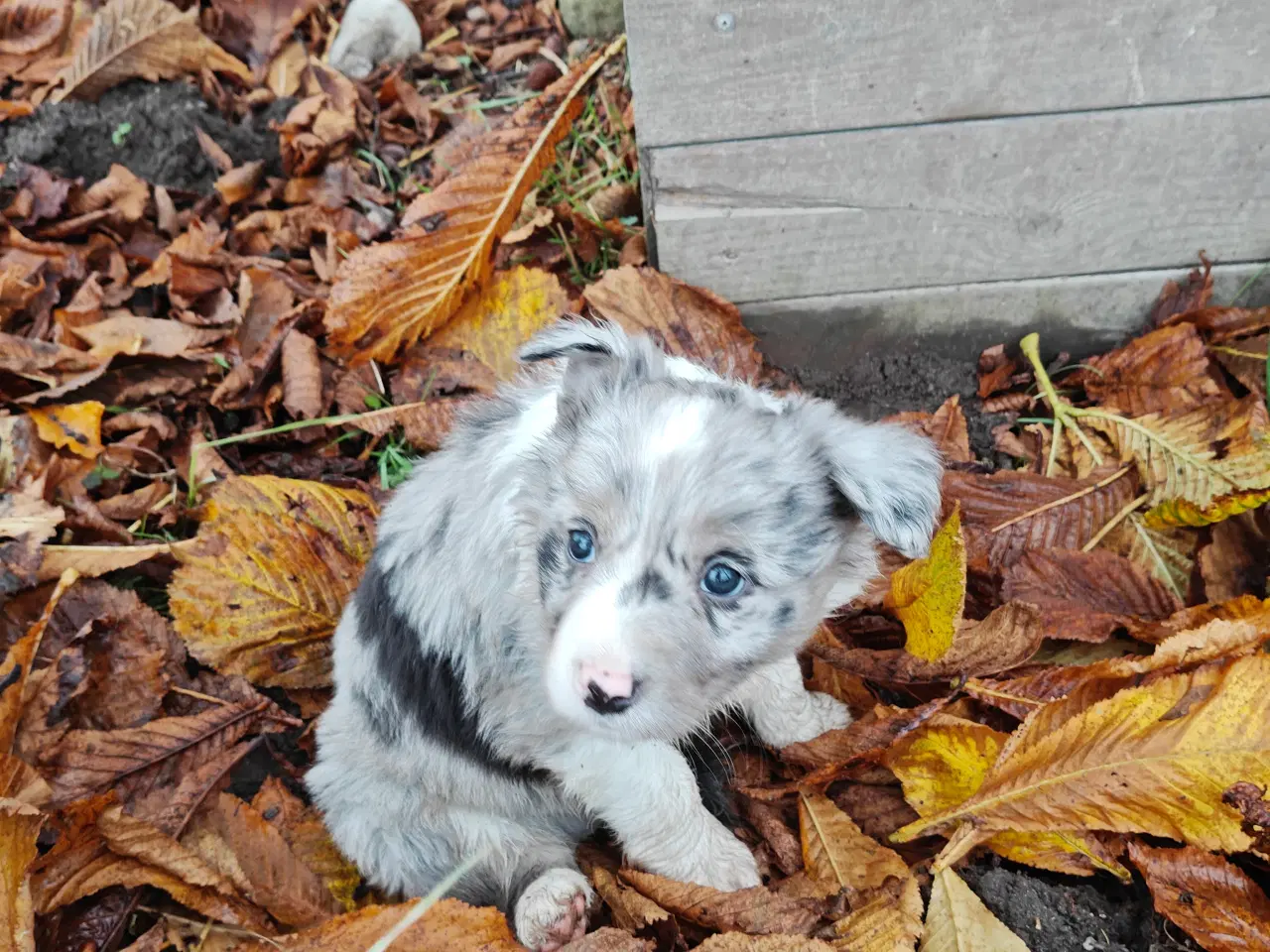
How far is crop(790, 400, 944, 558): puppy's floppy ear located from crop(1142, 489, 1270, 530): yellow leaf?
4.28 ft

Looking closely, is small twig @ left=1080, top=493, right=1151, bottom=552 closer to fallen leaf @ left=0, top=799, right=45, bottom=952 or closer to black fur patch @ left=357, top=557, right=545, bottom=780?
black fur patch @ left=357, top=557, right=545, bottom=780

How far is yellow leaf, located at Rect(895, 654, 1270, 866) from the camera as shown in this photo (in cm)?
235

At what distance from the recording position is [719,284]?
11.8 feet

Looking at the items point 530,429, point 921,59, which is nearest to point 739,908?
point 530,429

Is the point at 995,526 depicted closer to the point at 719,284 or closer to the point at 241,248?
the point at 719,284

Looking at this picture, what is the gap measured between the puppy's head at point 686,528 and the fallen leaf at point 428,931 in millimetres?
816

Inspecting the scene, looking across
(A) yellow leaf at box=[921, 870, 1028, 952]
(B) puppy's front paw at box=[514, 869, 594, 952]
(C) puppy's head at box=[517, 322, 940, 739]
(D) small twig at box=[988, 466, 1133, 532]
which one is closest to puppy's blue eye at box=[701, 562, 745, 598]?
(C) puppy's head at box=[517, 322, 940, 739]

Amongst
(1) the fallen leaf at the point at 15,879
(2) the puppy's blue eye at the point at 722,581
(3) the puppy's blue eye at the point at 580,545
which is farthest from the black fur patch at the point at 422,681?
(1) the fallen leaf at the point at 15,879

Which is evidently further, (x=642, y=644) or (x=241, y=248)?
(x=241, y=248)

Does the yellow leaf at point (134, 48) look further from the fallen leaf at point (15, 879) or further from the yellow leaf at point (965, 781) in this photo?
the yellow leaf at point (965, 781)

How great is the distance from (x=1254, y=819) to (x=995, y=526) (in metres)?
1.17

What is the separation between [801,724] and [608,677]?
4.18 ft

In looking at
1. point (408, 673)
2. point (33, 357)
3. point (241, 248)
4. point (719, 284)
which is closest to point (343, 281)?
point (241, 248)

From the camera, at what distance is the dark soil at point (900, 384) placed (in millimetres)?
3713
